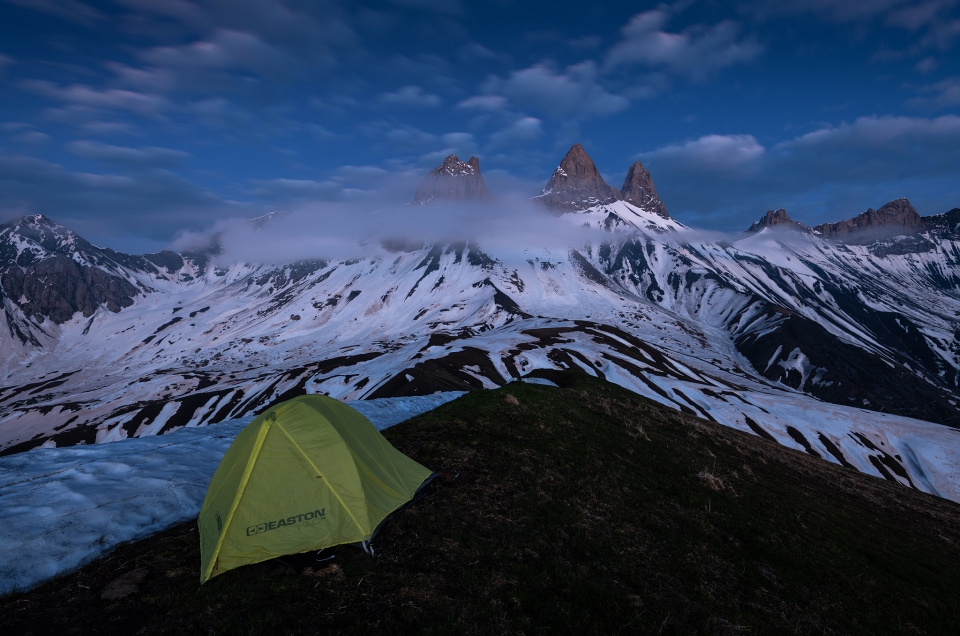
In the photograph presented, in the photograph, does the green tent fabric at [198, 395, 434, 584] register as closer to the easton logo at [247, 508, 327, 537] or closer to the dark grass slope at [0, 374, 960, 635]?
the easton logo at [247, 508, 327, 537]

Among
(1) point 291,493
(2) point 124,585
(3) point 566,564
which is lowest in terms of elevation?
(3) point 566,564

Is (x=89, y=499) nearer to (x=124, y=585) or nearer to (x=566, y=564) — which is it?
(x=124, y=585)

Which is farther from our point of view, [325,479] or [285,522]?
[325,479]

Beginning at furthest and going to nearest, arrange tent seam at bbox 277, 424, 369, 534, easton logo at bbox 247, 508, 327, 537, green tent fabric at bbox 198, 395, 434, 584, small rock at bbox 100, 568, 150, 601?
tent seam at bbox 277, 424, 369, 534 → easton logo at bbox 247, 508, 327, 537 → green tent fabric at bbox 198, 395, 434, 584 → small rock at bbox 100, 568, 150, 601

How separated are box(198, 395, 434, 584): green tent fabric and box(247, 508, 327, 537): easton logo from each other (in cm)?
2

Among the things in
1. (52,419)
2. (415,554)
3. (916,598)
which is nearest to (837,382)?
(916,598)

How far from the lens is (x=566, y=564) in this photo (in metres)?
11.9

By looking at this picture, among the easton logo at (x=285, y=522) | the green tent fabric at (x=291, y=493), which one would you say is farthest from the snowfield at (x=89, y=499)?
the easton logo at (x=285, y=522)

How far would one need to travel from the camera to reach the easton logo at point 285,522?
430 inches

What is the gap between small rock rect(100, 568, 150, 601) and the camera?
927 cm

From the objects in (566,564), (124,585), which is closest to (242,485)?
(124,585)

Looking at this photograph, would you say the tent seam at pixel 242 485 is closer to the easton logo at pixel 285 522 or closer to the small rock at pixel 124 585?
the easton logo at pixel 285 522

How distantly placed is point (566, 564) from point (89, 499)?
14432 millimetres

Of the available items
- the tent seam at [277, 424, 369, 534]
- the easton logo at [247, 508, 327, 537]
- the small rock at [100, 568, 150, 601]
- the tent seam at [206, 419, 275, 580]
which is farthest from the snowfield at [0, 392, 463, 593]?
the tent seam at [277, 424, 369, 534]
